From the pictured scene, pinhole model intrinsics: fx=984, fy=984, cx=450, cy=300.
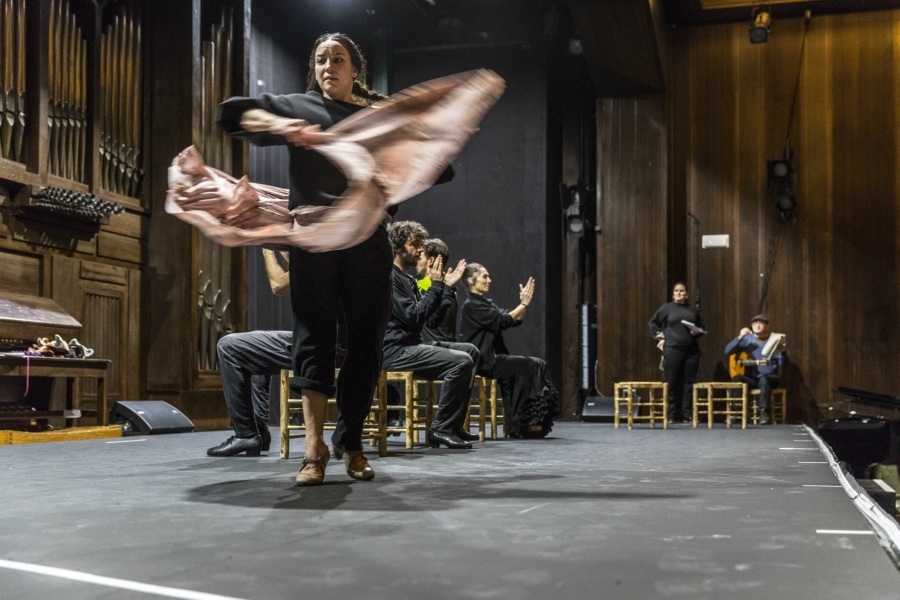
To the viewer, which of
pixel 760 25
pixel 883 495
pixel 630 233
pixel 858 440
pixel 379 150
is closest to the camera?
pixel 379 150

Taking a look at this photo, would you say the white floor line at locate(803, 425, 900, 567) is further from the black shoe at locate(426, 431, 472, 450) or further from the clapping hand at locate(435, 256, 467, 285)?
the clapping hand at locate(435, 256, 467, 285)

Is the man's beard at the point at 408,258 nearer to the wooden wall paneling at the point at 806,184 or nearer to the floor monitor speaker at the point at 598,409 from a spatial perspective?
the floor monitor speaker at the point at 598,409

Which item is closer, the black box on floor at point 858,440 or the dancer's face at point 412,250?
the dancer's face at point 412,250

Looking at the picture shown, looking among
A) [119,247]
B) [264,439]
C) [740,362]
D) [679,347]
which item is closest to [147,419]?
[119,247]

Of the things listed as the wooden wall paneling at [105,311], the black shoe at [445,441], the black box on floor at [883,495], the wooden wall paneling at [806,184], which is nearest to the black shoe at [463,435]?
the black shoe at [445,441]

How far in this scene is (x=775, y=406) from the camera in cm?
1072

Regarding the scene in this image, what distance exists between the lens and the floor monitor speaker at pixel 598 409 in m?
10.4

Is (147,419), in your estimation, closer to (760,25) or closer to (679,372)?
(679,372)

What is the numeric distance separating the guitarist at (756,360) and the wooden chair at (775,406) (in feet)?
0.29

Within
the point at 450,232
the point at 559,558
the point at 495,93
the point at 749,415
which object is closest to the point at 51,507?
the point at 559,558

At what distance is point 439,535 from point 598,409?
346 inches

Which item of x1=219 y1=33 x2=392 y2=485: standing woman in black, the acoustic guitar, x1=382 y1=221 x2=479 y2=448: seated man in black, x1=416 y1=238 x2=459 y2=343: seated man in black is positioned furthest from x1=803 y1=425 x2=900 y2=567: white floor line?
the acoustic guitar

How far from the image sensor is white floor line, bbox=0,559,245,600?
139 cm

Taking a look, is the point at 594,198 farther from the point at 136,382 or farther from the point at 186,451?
the point at 186,451
